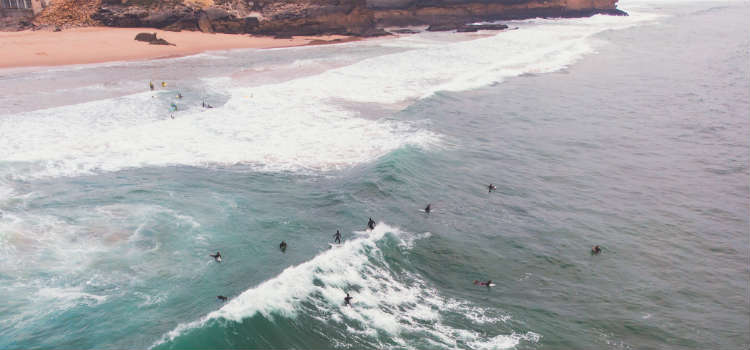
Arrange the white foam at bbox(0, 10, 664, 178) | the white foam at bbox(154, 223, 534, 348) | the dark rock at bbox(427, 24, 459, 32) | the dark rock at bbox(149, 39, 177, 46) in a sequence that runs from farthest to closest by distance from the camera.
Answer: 1. the dark rock at bbox(427, 24, 459, 32)
2. the dark rock at bbox(149, 39, 177, 46)
3. the white foam at bbox(0, 10, 664, 178)
4. the white foam at bbox(154, 223, 534, 348)

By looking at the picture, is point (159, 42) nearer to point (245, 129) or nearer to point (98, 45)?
point (98, 45)

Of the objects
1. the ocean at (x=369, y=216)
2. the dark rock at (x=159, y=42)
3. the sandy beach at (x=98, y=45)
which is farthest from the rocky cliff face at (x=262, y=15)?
the ocean at (x=369, y=216)

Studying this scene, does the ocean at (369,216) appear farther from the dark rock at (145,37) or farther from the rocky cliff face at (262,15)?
the rocky cliff face at (262,15)

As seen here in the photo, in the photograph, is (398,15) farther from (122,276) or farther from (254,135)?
(122,276)

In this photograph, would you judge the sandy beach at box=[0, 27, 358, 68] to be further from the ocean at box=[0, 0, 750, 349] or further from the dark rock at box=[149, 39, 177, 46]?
the ocean at box=[0, 0, 750, 349]

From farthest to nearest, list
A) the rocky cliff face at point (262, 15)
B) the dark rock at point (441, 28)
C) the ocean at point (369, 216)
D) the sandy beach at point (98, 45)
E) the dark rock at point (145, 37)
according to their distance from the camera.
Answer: the dark rock at point (441, 28) < the rocky cliff face at point (262, 15) < the dark rock at point (145, 37) < the sandy beach at point (98, 45) < the ocean at point (369, 216)

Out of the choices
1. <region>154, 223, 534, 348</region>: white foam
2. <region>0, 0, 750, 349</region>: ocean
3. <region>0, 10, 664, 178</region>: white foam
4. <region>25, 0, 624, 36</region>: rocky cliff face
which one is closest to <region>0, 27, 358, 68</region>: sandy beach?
<region>25, 0, 624, 36</region>: rocky cliff face
